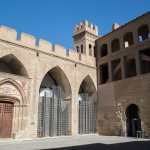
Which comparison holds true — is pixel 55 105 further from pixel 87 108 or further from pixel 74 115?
pixel 87 108

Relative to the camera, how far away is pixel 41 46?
1469 centimetres

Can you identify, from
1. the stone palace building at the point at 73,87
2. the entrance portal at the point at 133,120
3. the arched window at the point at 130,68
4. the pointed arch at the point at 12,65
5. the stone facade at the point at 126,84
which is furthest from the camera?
the arched window at the point at 130,68

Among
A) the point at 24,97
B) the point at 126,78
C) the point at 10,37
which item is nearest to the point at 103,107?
the point at 126,78

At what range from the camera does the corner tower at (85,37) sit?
1908 cm

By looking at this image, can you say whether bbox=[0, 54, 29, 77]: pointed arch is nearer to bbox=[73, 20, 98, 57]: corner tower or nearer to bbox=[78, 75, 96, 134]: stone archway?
bbox=[78, 75, 96, 134]: stone archway

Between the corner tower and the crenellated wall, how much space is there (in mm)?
1299

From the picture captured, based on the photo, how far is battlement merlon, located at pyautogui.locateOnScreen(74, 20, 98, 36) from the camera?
19767mm

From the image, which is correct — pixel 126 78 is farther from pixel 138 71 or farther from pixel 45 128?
pixel 45 128

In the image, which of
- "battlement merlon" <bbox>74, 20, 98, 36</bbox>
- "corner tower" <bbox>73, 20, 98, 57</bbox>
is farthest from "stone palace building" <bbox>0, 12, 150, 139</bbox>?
"battlement merlon" <bbox>74, 20, 98, 36</bbox>

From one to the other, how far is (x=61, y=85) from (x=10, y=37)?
18.4ft

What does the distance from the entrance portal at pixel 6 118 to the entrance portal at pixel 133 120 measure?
8299 mm

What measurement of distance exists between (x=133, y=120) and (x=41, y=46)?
8.71m

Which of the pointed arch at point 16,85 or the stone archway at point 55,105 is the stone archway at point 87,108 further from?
the pointed arch at point 16,85

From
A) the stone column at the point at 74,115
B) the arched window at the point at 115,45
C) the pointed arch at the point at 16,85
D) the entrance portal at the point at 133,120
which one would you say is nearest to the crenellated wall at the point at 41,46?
the arched window at the point at 115,45
